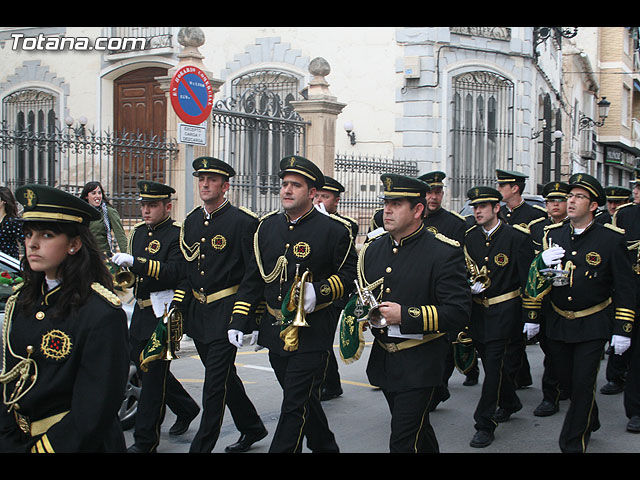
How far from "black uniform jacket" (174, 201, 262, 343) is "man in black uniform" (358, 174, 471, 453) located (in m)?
1.24

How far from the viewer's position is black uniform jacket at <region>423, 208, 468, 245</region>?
26.5ft

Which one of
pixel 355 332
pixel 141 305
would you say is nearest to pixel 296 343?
pixel 355 332

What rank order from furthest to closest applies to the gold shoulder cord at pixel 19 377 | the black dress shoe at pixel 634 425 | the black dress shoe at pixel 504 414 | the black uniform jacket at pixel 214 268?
the black dress shoe at pixel 504 414
the black dress shoe at pixel 634 425
the black uniform jacket at pixel 214 268
the gold shoulder cord at pixel 19 377

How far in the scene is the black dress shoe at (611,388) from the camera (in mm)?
8523

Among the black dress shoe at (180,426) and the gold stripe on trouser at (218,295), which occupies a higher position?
the gold stripe on trouser at (218,295)

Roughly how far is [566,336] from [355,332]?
1.91 meters

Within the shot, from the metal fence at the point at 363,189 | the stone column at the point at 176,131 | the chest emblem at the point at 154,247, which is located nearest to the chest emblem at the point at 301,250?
the chest emblem at the point at 154,247

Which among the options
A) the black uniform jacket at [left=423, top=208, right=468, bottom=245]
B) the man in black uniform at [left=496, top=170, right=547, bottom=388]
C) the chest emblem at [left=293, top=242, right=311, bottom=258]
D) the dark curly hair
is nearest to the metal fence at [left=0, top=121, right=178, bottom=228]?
the black uniform jacket at [left=423, top=208, right=468, bottom=245]

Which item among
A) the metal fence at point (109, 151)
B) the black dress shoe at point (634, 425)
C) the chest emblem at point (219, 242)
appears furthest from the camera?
the metal fence at point (109, 151)

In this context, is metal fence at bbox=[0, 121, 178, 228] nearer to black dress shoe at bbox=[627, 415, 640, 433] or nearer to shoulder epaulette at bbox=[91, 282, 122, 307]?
black dress shoe at bbox=[627, 415, 640, 433]

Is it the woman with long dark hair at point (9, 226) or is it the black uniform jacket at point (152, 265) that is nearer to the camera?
the black uniform jacket at point (152, 265)

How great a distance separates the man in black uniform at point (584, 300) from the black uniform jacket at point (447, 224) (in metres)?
1.68

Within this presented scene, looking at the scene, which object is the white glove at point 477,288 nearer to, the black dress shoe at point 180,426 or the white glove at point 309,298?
the white glove at point 309,298
